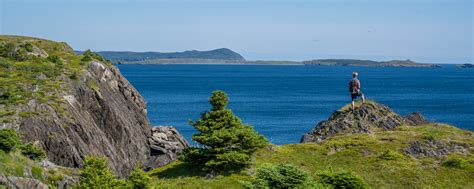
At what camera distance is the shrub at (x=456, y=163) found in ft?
111

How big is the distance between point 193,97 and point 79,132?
4519 inches

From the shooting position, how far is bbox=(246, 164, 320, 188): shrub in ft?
81.6

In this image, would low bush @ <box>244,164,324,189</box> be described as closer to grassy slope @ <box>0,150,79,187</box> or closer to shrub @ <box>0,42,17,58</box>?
grassy slope @ <box>0,150,79,187</box>

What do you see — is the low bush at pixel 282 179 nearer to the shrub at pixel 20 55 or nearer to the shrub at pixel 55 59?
the shrub at pixel 55 59

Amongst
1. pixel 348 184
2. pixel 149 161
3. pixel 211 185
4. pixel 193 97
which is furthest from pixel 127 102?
pixel 193 97

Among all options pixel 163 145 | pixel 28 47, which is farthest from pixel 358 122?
pixel 28 47

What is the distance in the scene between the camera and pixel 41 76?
69.2m

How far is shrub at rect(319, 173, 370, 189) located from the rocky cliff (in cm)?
3156

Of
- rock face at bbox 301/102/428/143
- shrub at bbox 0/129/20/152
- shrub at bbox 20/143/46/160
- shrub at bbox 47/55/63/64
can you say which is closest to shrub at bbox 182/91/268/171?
shrub at bbox 0/129/20/152

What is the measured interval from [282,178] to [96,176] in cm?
868

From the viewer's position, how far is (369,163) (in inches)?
1407

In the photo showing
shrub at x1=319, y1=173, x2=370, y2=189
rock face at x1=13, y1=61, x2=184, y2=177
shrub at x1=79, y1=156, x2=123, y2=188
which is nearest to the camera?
shrub at x1=319, y1=173, x2=370, y2=189

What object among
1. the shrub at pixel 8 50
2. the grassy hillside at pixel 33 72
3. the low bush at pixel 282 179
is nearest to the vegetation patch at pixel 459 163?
the low bush at pixel 282 179

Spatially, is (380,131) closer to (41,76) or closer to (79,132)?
(79,132)
